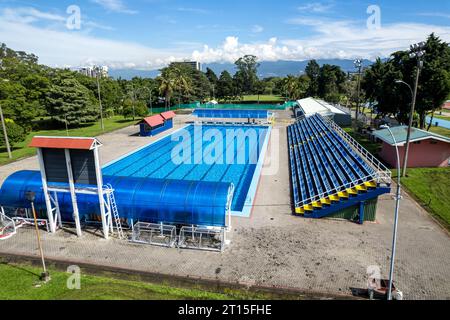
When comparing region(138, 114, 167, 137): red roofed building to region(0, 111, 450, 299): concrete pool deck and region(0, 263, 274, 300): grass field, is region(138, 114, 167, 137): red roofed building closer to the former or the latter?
region(0, 111, 450, 299): concrete pool deck

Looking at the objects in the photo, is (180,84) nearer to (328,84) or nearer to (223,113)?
(223,113)

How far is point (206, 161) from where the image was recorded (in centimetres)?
2630

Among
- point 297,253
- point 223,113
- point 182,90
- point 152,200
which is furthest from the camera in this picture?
point 182,90

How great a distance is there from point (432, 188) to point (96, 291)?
67.1 feet

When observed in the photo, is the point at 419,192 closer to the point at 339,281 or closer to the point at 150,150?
the point at 339,281

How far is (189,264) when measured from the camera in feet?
38.3

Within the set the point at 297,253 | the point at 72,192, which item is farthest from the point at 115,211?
the point at 297,253

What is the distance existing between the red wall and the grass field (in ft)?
64.4

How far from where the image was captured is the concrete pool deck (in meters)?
10.6

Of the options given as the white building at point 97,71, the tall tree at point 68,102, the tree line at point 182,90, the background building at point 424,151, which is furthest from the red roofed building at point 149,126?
the background building at point 424,151

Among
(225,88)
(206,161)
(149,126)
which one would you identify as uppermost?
(225,88)

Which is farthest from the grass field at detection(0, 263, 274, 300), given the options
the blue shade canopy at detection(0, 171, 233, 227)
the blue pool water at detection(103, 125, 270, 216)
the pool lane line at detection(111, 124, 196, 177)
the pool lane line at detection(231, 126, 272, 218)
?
the pool lane line at detection(111, 124, 196, 177)
